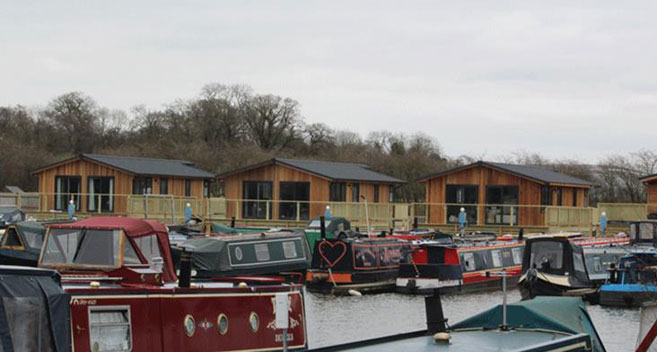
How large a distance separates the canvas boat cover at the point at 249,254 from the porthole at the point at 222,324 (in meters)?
16.4

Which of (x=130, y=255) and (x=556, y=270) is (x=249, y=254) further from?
(x=130, y=255)

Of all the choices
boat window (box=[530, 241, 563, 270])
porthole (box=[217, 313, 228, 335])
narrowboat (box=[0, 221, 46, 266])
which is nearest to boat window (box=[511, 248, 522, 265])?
boat window (box=[530, 241, 563, 270])

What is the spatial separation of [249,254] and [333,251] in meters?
4.13

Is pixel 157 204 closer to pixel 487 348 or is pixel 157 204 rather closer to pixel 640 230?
pixel 640 230

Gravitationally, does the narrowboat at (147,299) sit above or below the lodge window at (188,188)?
below

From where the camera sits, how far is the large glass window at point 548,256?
38.5 meters

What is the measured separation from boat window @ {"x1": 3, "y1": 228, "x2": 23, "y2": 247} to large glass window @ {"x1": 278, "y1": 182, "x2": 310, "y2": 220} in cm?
2749

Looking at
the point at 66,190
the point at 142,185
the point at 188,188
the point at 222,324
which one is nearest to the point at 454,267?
the point at 222,324

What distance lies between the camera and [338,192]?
6425 cm

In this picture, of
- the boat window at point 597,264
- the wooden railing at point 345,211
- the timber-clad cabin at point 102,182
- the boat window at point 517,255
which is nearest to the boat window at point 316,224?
the wooden railing at point 345,211

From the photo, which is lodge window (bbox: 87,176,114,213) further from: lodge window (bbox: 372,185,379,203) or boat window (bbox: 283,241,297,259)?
boat window (bbox: 283,241,297,259)

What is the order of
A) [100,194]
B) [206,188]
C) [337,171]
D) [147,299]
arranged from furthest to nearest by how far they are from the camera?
[206,188], [337,171], [100,194], [147,299]

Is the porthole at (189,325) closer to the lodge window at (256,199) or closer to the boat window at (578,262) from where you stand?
the boat window at (578,262)

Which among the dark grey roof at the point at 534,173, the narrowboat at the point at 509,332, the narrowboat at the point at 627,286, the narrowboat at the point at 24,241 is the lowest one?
the narrowboat at the point at 627,286
